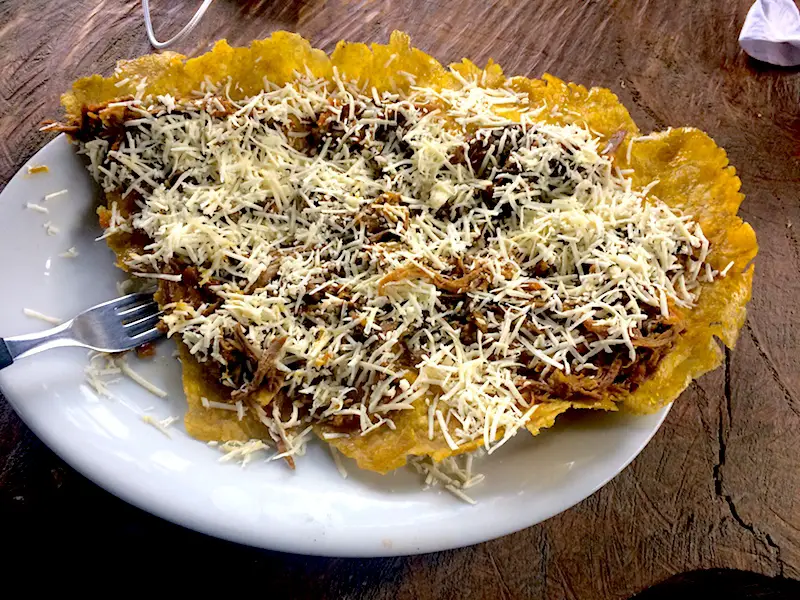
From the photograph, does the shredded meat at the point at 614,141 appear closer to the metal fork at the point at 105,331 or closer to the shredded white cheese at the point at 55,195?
the metal fork at the point at 105,331

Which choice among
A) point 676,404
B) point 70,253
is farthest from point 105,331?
point 676,404

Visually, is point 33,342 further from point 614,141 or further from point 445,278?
point 614,141

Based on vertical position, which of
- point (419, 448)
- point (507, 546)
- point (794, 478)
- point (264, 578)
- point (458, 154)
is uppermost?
point (458, 154)

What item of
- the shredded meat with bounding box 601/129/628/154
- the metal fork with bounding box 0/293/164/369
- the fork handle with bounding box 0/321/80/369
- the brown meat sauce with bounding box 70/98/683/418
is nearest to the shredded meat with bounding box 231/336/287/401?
the brown meat sauce with bounding box 70/98/683/418

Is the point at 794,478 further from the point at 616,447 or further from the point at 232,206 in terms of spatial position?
the point at 232,206

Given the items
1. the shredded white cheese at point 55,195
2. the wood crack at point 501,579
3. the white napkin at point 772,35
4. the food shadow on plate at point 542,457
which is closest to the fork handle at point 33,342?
the shredded white cheese at point 55,195

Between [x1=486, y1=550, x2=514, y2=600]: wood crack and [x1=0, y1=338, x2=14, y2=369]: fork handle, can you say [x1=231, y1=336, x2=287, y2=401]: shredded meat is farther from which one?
[x1=486, y1=550, x2=514, y2=600]: wood crack

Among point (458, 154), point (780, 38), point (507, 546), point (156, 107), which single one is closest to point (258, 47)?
point (156, 107)
